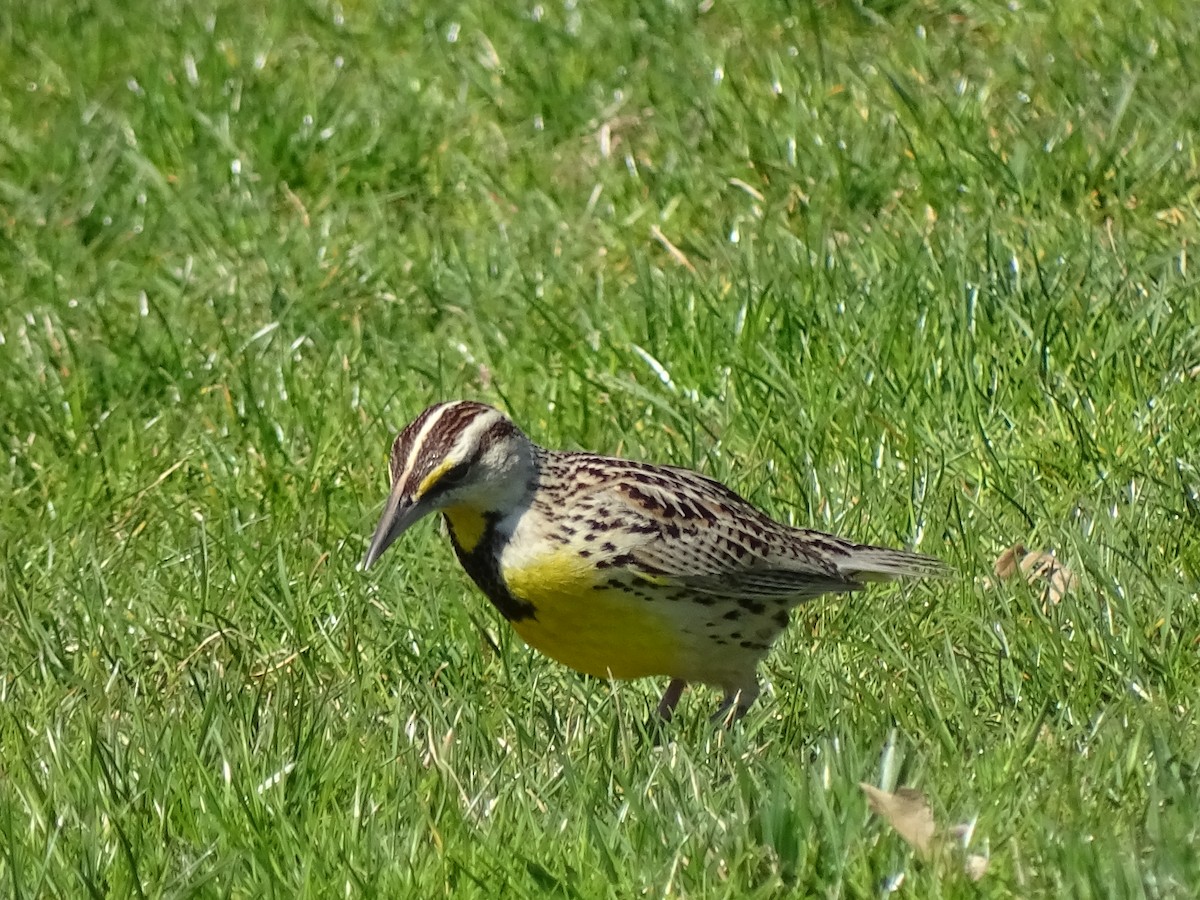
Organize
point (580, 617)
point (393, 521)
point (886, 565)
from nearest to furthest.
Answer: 1. point (393, 521)
2. point (580, 617)
3. point (886, 565)

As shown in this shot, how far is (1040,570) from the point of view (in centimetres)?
556

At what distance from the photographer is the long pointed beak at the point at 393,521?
4.81 meters

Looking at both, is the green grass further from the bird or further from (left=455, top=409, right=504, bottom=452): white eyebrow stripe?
(left=455, top=409, right=504, bottom=452): white eyebrow stripe

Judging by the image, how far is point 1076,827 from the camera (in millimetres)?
3926

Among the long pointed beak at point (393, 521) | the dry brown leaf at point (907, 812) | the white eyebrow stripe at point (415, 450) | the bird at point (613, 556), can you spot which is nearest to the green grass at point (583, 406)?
the dry brown leaf at point (907, 812)

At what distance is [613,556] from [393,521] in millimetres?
537

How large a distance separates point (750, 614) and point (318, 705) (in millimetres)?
1152

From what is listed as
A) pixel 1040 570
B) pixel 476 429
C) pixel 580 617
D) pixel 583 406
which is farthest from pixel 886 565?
pixel 583 406

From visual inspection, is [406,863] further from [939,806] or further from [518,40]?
[518,40]

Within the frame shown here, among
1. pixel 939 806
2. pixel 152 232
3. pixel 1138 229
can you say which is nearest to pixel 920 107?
pixel 1138 229

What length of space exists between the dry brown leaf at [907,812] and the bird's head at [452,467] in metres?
1.31

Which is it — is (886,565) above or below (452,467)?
below

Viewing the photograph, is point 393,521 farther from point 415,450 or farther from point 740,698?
point 740,698

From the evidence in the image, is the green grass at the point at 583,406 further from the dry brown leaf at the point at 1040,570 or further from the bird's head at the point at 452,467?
the bird's head at the point at 452,467
